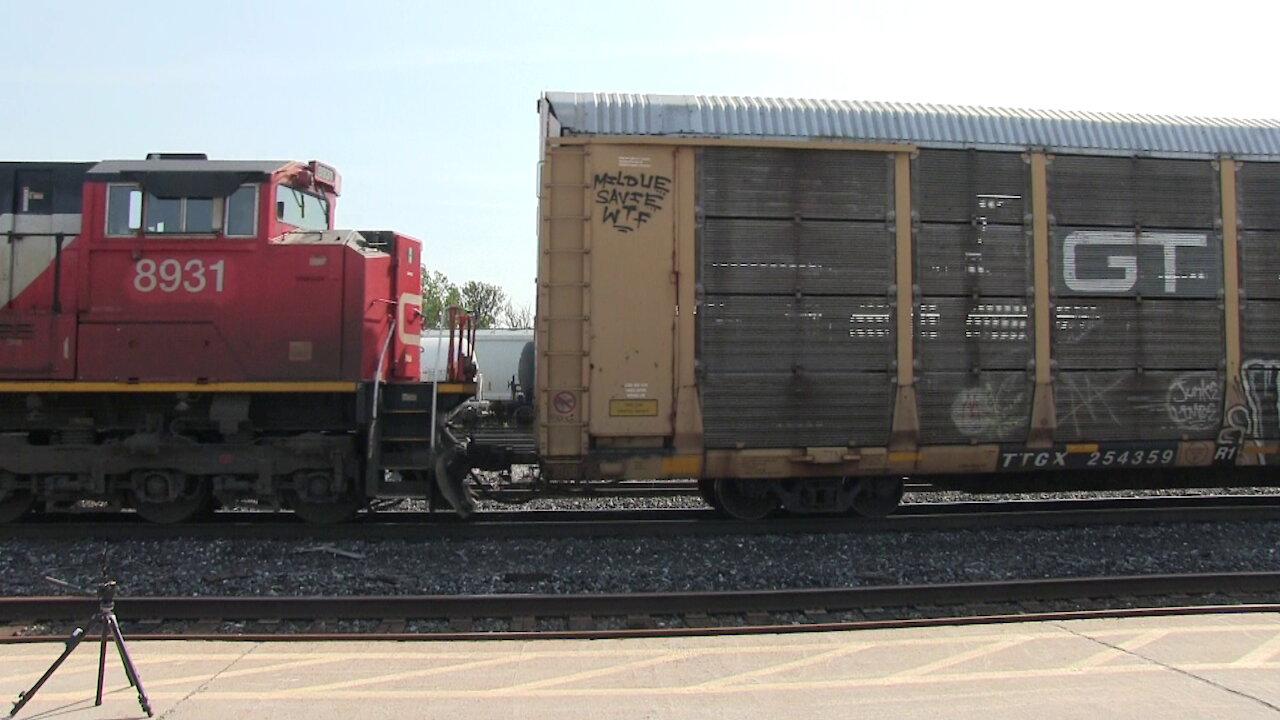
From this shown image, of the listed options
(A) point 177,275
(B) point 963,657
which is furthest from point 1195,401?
(A) point 177,275

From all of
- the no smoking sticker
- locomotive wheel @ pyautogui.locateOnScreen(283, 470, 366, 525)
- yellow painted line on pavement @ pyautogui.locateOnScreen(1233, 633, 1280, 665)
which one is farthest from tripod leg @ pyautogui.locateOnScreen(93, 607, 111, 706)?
yellow painted line on pavement @ pyautogui.locateOnScreen(1233, 633, 1280, 665)

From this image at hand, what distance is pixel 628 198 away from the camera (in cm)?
845

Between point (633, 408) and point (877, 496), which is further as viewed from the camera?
point (877, 496)

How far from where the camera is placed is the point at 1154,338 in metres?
9.06

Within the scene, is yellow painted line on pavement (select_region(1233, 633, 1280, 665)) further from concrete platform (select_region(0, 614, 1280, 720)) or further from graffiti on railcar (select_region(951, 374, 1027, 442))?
graffiti on railcar (select_region(951, 374, 1027, 442))

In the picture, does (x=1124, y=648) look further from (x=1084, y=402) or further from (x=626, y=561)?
(x=626, y=561)

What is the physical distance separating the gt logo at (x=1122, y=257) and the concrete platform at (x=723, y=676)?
3.75 meters

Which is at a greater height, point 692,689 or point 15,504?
point 15,504

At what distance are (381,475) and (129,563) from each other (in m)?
2.26

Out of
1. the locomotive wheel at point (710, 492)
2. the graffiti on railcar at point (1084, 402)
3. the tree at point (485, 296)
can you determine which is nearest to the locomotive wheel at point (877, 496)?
the locomotive wheel at point (710, 492)

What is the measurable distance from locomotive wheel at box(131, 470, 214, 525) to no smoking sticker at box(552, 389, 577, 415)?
368 cm

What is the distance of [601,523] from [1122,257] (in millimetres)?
5816

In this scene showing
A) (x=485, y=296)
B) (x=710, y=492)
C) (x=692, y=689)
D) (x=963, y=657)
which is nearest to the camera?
(x=692, y=689)

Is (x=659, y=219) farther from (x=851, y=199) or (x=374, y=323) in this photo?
(x=374, y=323)
